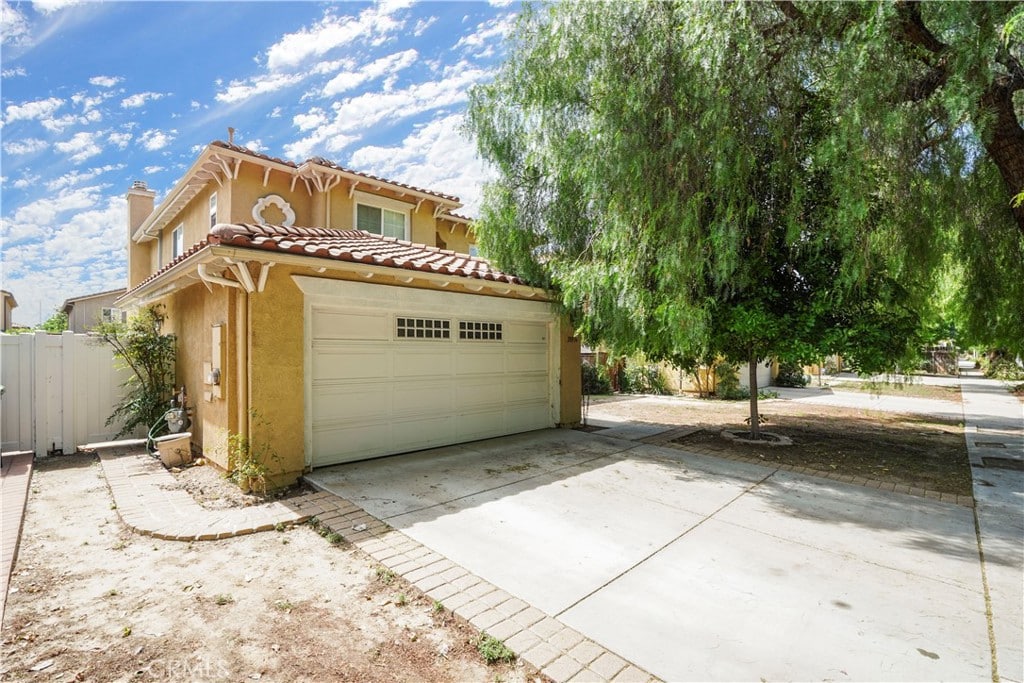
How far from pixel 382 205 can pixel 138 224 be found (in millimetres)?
10218

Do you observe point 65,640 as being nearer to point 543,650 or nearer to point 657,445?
point 543,650

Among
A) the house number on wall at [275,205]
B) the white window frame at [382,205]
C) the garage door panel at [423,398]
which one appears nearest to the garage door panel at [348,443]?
the garage door panel at [423,398]

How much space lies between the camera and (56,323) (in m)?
36.3

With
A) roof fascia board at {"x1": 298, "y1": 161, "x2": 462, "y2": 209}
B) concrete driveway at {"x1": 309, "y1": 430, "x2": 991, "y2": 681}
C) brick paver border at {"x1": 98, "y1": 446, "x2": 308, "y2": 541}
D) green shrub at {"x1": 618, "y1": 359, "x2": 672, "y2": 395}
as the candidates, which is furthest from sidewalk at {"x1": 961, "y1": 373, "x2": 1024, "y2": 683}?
roof fascia board at {"x1": 298, "y1": 161, "x2": 462, "y2": 209}

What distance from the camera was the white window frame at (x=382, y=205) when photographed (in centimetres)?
1194

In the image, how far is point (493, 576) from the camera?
375 cm

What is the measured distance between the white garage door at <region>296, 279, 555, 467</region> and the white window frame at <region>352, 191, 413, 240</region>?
17.8 feet

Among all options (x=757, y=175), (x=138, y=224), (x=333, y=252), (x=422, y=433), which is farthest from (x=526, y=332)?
(x=138, y=224)

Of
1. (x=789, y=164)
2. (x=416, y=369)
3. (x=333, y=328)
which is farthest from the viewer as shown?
(x=416, y=369)

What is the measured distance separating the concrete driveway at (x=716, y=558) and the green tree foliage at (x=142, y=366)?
463 centimetres

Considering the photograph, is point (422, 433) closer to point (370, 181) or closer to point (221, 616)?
point (221, 616)

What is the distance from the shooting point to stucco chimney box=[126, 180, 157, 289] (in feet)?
51.9

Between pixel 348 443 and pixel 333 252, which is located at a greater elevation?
pixel 333 252

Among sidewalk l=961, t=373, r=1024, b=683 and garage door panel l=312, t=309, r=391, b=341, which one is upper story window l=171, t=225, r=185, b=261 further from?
sidewalk l=961, t=373, r=1024, b=683
